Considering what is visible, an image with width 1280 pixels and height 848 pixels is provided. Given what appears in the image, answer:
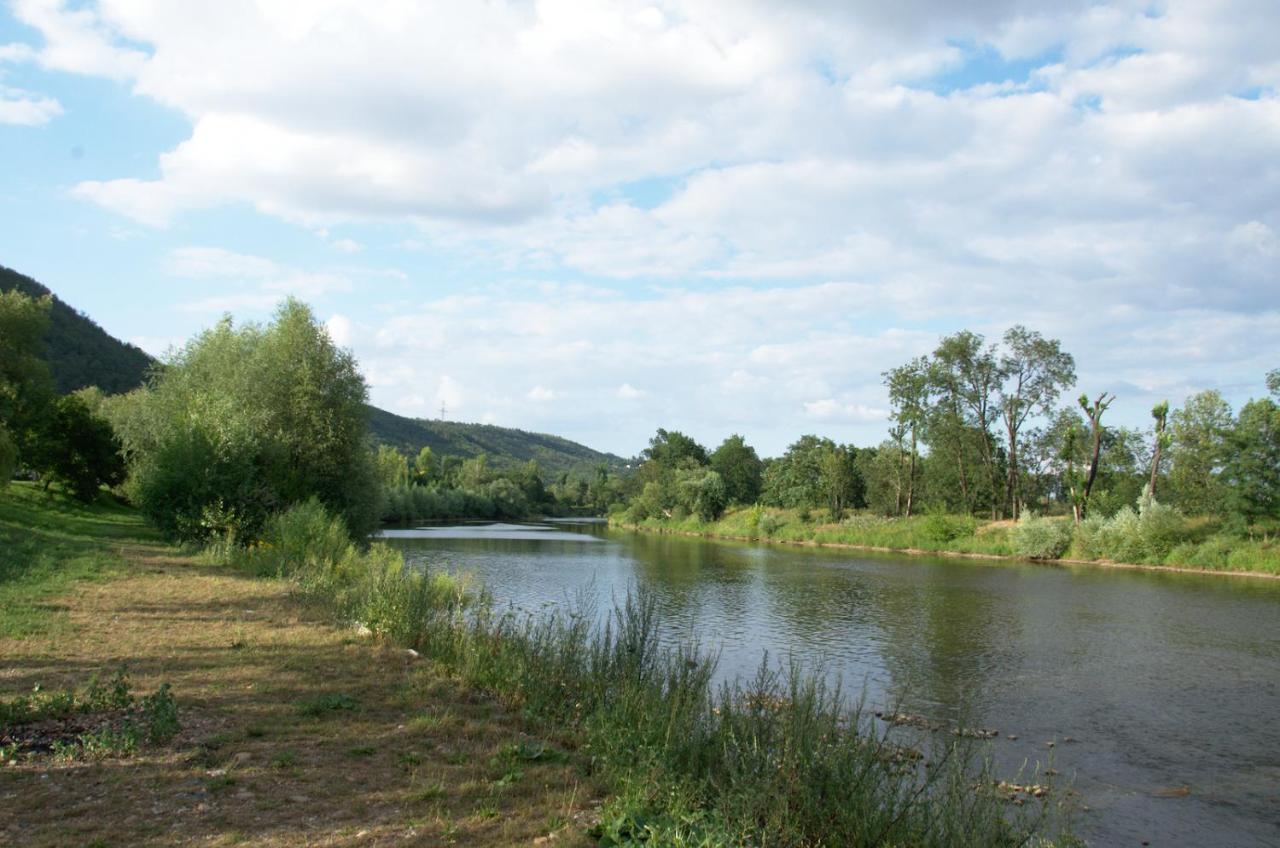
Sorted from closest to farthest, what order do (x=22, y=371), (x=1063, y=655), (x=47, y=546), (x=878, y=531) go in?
(x=1063, y=655)
(x=47, y=546)
(x=22, y=371)
(x=878, y=531)

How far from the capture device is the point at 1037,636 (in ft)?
66.7

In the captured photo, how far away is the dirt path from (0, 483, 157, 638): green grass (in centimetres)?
91

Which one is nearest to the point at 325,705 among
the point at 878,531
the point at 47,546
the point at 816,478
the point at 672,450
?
the point at 47,546

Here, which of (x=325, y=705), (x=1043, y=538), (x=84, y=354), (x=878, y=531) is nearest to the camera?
(x=325, y=705)

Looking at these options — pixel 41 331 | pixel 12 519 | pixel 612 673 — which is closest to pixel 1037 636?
pixel 612 673

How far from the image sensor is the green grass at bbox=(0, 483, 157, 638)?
11.9 metres

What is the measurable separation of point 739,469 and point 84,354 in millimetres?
67019

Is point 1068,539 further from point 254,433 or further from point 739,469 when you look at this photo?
point 739,469

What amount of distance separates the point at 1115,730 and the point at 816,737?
368 inches

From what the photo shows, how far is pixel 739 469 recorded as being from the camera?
9588 cm

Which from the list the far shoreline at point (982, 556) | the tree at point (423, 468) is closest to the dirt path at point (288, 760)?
the far shoreline at point (982, 556)

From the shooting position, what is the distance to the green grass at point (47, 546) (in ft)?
39.1

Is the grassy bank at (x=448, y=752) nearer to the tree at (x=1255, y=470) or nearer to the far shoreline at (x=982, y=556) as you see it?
the far shoreline at (x=982, y=556)

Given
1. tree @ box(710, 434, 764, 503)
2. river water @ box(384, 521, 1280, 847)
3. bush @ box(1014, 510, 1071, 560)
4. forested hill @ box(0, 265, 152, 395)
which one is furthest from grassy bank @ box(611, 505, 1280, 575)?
forested hill @ box(0, 265, 152, 395)
